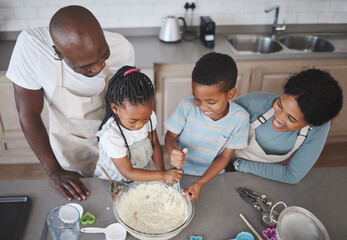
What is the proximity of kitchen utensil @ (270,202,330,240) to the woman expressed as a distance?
10.9 inches

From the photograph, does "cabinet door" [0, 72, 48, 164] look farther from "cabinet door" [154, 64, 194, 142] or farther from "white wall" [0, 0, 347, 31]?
"cabinet door" [154, 64, 194, 142]

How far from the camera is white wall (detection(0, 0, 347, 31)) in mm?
2588

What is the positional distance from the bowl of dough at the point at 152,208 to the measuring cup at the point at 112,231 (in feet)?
0.10

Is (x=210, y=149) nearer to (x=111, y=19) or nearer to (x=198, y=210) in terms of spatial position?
(x=198, y=210)

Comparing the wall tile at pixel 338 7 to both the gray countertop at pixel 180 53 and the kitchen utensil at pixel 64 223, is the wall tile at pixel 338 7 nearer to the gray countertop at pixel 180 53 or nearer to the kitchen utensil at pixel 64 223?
the gray countertop at pixel 180 53

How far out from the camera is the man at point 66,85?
3.72 ft

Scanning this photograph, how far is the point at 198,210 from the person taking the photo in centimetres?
119

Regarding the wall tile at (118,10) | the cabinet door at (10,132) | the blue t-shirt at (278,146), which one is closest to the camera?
the blue t-shirt at (278,146)

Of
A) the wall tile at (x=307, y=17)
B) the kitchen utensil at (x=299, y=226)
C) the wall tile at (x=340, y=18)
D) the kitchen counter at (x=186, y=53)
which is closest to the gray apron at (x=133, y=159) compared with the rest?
the kitchen utensil at (x=299, y=226)

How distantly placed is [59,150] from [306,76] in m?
1.16

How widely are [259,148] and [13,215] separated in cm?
108

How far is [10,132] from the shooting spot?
8.43 ft

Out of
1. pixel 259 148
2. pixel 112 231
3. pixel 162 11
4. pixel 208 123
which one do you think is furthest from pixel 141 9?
pixel 112 231

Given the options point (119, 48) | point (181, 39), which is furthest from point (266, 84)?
point (119, 48)
